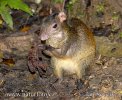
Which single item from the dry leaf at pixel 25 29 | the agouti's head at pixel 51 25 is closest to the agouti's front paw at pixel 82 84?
the agouti's head at pixel 51 25

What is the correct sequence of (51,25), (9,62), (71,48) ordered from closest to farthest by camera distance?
(51,25) → (71,48) → (9,62)

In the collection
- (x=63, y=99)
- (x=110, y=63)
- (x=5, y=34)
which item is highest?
(x=5, y=34)

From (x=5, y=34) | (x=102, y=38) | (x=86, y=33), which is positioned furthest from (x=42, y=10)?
(x=86, y=33)

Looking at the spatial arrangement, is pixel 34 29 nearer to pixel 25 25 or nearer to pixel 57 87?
pixel 25 25

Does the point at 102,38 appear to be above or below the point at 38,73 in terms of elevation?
above

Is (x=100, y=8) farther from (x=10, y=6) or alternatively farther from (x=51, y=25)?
(x=51, y=25)

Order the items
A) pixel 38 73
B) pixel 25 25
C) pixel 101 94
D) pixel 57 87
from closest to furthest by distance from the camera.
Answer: pixel 101 94 → pixel 57 87 → pixel 38 73 → pixel 25 25

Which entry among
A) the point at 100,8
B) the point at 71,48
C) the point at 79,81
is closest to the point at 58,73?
the point at 79,81

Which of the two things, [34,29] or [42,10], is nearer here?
[34,29]

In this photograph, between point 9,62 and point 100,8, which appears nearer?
point 9,62
